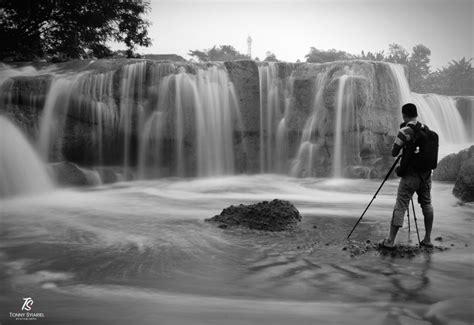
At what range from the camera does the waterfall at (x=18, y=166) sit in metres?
10.5

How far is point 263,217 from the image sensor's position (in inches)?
266

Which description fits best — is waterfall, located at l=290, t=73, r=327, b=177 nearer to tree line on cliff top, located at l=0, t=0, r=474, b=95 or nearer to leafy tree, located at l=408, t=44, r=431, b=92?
tree line on cliff top, located at l=0, t=0, r=474, b=95

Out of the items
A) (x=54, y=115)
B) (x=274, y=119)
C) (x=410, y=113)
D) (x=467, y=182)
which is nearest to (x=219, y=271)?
(x=410, y=113)

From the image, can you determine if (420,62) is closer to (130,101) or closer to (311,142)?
(311,142)

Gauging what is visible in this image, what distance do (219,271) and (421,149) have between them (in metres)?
3.08

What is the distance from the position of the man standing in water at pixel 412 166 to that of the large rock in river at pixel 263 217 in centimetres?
179

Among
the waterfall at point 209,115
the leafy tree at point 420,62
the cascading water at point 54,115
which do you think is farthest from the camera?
the leafy tree at point 420,62

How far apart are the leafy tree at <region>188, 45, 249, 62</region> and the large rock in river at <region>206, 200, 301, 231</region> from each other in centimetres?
4091

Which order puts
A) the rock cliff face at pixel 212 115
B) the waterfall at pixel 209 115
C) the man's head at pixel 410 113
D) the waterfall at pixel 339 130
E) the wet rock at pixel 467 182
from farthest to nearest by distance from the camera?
1. the waterfall at pixel 209 115
2. the waterfall at pixel 339 130
3. the rock cliff face at pixel 212 115
4. the wet rock at pixel 467 182
5. the man's head at pixel 410 113

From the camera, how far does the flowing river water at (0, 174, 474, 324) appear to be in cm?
354

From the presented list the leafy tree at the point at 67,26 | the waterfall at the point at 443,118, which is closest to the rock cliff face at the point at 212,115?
the leafy tree at the point at 67,26

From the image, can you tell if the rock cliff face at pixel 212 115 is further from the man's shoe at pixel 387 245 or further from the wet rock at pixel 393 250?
the man's shoe at pixel 387 245

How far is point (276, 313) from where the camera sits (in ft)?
11.5

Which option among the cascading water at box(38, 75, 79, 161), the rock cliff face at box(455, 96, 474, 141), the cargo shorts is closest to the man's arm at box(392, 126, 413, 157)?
the cargo shorts
